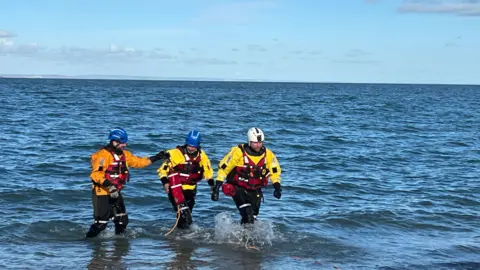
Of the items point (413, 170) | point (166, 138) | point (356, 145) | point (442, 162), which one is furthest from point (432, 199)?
point (166, 138)

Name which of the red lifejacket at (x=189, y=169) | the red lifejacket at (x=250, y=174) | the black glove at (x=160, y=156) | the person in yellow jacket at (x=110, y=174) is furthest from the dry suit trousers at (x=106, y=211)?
the red lifejacket at (x=250, y=174)

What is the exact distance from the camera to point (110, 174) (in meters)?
11.1

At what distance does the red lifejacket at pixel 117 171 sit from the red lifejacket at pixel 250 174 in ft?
6.58

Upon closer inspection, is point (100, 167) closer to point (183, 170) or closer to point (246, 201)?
point (183, 170)

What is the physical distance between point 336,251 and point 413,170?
11608 millimetres

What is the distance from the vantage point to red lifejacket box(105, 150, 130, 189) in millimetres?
11062

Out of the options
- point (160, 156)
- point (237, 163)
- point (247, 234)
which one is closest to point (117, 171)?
point (160, 156)

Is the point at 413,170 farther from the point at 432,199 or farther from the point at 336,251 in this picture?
the point at 336,251

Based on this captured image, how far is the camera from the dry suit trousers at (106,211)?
11.2 metres

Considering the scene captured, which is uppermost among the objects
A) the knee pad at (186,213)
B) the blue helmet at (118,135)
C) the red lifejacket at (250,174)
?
the blue helmet at (118,135)

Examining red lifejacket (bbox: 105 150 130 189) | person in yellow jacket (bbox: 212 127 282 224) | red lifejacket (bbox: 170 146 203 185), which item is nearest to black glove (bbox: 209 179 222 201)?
person in yellow jacket (bbox: 212 127 282 224)

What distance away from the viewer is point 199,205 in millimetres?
15734

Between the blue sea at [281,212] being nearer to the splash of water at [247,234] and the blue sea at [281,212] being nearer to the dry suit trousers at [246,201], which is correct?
the splash of water at [247,234]

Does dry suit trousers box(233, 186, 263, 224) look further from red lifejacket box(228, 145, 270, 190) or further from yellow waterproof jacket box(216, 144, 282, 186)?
yellow waterproof jacket box(216, 144, 282, 186)
